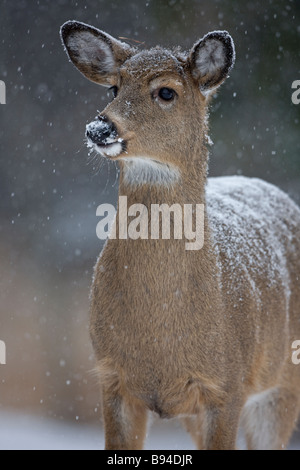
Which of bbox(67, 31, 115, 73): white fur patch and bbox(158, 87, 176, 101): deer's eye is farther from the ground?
bbox(67, 31, 115, 73): white fur patch

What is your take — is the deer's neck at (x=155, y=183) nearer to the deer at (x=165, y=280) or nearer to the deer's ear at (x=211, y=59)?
the deer at (x=165, y=280)

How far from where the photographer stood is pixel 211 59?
12.6ft

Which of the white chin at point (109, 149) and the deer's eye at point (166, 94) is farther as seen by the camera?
the deer's eye at point (166, 94)

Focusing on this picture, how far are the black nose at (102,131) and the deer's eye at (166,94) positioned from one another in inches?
14.7

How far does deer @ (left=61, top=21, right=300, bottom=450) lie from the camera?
12.1ft

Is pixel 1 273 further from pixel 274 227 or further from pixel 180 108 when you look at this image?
pixel 180 108

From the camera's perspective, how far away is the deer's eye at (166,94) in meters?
3.68

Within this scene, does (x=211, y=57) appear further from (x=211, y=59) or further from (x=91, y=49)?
(x=91, y=49)
